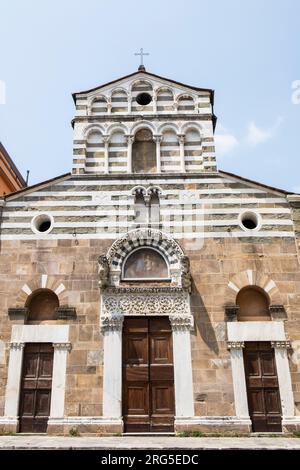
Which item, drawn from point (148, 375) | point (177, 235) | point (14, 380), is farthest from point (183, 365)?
point (14, 380)

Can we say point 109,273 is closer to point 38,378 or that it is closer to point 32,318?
point 32,318

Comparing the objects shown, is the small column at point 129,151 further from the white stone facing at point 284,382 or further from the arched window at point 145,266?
the white stone facing at point 284,382

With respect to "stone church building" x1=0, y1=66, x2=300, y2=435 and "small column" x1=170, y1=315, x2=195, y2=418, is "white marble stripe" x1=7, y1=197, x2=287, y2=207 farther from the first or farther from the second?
"small column" x1=170, y1=315, x2=195, y2=418

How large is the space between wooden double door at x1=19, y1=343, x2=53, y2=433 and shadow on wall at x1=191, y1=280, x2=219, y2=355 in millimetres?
4209

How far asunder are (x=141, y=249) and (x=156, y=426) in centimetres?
501

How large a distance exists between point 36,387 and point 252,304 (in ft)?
21.6

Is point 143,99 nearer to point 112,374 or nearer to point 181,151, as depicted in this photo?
point 181,151

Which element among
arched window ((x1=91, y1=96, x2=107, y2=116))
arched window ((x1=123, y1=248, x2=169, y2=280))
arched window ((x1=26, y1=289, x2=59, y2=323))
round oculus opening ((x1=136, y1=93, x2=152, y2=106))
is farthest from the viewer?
round oculus opening ((x1=136, y1=93, x2=152, y2=106))

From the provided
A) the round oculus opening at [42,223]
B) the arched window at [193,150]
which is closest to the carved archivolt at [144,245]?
the round oculus opening at [42,223]

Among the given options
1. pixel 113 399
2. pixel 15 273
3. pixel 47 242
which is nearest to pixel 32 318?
pixel 15 273

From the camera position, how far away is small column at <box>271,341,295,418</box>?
1200cm

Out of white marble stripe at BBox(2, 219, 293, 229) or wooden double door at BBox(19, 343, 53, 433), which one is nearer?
wooden double door at BBox(19, 343, 53, 433)

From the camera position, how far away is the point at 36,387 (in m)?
12.5


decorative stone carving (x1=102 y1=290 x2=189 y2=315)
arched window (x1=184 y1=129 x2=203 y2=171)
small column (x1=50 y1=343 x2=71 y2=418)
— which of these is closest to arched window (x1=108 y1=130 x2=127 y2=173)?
arched window (x1=184 y1=129 x2=203 y2=171)
